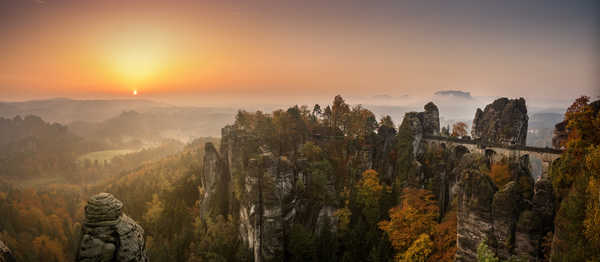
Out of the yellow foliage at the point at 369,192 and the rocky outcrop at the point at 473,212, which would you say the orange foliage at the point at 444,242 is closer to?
the rocky outcrop at the point at 473,212

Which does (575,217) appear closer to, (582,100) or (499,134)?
(582,100)

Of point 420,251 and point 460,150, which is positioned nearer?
point 420,251

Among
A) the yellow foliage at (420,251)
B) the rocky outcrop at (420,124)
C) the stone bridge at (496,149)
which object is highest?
the rocky outcrop at (420,124)

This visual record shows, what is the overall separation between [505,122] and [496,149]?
5433 millimetres

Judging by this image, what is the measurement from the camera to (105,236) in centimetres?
865

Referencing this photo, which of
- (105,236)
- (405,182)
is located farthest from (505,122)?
(105,236)

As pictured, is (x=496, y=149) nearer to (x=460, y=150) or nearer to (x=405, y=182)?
(x=460, y=150)

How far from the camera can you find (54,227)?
254 ft

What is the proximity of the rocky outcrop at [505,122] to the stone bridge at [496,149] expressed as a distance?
1.21 meters

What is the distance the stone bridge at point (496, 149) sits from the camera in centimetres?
3209

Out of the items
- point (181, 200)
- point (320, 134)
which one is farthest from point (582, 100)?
point (181, 200)

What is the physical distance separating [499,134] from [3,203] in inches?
5470

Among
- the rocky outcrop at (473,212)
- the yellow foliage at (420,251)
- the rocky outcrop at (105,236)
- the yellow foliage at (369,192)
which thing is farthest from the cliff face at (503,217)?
the rocky outcrop at (105,236)

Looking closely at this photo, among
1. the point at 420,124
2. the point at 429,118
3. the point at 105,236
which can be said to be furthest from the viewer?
the point at 429,118
